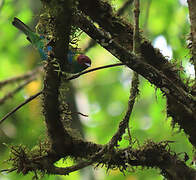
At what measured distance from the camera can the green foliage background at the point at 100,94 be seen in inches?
139

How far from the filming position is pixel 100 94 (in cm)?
723

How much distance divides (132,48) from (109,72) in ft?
20.0

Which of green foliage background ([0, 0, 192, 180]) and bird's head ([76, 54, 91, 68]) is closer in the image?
bird's head ([76, 54, 91, 68])

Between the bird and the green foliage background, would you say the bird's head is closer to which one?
the bird

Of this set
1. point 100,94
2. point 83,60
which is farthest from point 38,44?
point 100,94

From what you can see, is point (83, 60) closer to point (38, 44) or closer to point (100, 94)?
point (38, 44)

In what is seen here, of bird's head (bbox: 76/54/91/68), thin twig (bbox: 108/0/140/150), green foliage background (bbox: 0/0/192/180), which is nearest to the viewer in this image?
thin twig (bbox: 108/0/140/150)

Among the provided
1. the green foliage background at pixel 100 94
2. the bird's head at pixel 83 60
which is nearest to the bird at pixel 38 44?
the bird's head at pixel 83 60

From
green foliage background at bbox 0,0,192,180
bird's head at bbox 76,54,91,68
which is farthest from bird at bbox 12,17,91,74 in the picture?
green foliage background at bbox 0,0,192,180

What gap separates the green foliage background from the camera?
3.53 meters

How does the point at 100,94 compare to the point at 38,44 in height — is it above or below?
above

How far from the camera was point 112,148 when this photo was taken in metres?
1.73

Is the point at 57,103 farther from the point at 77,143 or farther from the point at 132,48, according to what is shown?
the point at 132,48

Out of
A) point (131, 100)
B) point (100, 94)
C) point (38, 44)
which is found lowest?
point (131, 100)
